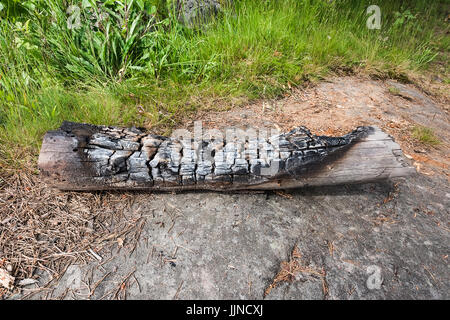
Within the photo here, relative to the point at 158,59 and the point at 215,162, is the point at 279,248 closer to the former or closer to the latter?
the point at 215,162

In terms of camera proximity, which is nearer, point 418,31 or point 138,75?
point 138,75

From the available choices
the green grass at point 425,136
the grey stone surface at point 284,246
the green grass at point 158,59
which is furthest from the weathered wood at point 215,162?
the green grass at point 425,136

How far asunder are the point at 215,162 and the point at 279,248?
789 mm

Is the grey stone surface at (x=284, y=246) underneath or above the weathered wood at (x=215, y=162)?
underneath

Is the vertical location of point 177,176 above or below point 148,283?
above

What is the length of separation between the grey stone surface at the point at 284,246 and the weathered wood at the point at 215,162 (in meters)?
0.20

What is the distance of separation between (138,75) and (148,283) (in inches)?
94.0

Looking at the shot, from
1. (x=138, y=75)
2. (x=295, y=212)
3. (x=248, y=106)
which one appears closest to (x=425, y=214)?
(x=295, y=212)

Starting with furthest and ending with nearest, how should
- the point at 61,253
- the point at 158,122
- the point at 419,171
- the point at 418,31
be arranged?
the point at 418,31
the point at 158,122
the point at 419,171
the point at 61,253

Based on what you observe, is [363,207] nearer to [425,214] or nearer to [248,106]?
[425,214]

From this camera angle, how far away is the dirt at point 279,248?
1647 millimetres

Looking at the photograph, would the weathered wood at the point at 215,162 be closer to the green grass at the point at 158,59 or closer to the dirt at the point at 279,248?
the dirt at the point at 279,248

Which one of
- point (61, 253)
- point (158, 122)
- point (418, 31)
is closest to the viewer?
point (61, 253)

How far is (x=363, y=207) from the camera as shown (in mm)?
2125
